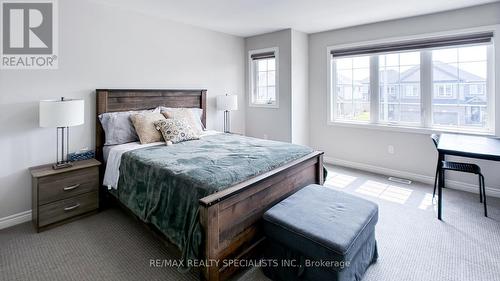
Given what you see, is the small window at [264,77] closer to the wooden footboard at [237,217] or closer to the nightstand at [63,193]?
the wooden footboard at [237,217]

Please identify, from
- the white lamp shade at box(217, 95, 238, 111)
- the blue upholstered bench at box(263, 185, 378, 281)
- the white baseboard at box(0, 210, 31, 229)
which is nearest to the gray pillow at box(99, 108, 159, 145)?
the white baseboard at box(0, 210, 31, 229)

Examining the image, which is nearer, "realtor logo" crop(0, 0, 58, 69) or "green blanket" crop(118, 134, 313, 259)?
"green blanket" crop(118, 134, 313, 259)

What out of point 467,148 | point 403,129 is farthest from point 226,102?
point 467,148

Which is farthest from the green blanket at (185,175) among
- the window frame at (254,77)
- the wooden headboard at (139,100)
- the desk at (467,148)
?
the window frame at (254,77)

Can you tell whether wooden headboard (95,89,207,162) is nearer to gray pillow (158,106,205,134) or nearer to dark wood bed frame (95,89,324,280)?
gray pillow (158,106,205,134)

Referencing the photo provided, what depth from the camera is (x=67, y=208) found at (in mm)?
2717

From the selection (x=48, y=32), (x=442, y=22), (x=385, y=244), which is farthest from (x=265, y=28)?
(x=385, y=244)

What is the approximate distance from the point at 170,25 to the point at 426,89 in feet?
12.6

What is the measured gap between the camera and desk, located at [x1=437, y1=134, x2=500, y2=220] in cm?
235

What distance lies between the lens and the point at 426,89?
3.83 metres

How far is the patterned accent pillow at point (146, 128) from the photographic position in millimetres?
3171

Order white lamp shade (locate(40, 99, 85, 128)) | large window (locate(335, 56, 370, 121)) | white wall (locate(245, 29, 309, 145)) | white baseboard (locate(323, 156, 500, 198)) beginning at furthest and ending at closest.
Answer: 1. white wall (locate(245, 29, 309, 145))
2. large window (locate(335, 56, 370, 121))
3. white baseboard (locate(323, 156, 500, 198))
4. white lamp shade (locate(40, 99, 85, 128))

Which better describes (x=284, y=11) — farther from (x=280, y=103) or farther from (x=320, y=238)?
(x=320, y=238)

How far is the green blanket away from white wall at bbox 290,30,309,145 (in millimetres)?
1756
